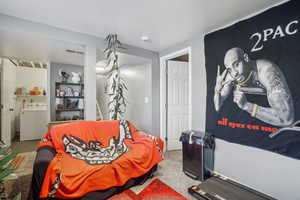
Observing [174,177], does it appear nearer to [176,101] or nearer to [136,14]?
[176,101]

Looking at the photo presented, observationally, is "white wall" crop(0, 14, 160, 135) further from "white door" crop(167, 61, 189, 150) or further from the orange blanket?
the orange blanket

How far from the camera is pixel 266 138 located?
174 cm

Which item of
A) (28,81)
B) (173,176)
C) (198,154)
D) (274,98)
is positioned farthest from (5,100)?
(274,98)

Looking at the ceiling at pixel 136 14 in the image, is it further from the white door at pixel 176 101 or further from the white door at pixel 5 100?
the white door at pixel 5 100

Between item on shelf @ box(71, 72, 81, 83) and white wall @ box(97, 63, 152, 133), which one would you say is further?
item on shelf @ box(71, 72, 81, 83)

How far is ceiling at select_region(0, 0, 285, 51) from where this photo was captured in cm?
176

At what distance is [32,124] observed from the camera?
4125mm

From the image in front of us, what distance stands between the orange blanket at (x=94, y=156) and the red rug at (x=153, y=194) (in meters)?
0.17

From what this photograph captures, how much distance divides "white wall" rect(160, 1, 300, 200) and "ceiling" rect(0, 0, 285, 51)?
1.66 ft

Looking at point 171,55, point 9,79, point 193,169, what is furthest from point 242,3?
point 9,79

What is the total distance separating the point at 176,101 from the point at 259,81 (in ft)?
6.06

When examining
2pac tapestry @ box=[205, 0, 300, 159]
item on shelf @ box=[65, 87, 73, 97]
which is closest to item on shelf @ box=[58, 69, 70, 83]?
item on shelf @ box=[65, 87, 73, 97]

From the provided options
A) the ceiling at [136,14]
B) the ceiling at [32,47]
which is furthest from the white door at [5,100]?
the ceiling at [136,14]

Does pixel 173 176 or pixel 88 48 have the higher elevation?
pixel 88 48
